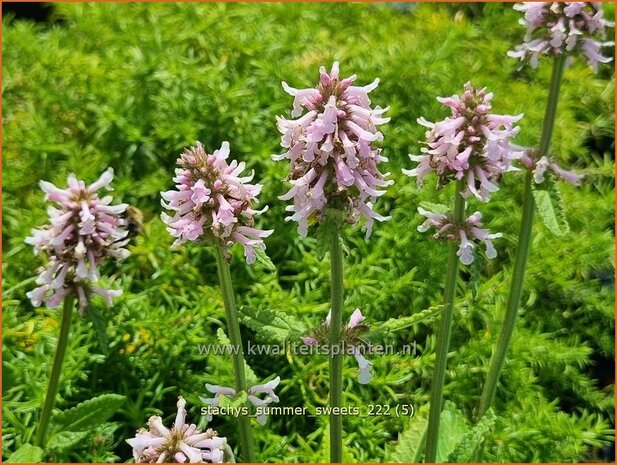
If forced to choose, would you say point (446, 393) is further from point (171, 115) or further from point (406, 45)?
point (406, 45)

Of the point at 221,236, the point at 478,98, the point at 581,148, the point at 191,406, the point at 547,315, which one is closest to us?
the point at 221,236

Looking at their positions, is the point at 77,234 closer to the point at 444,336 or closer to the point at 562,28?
the point at 444,336

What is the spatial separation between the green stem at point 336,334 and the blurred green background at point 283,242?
0.11m

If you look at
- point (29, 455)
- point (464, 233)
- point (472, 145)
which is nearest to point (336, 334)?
point (464, 233)

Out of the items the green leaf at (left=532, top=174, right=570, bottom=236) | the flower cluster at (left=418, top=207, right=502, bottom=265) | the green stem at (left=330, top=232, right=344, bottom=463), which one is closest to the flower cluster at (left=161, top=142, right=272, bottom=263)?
the green stem at (left=330, top=232, right=344, bottom=463)

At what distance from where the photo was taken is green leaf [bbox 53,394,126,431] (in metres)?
2.05

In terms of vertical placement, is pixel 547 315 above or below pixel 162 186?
below

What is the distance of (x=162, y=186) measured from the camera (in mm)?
3258

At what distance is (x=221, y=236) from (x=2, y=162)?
211 cm

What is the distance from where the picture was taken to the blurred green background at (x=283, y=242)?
105 inches

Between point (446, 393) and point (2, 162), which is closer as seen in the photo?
point (446, 393)

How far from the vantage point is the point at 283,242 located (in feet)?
10.2

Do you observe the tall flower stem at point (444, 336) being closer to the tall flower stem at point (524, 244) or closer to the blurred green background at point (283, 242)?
the blurred green background at point (283, 242)

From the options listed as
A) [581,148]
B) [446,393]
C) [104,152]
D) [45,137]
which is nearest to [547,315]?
[446,393]
